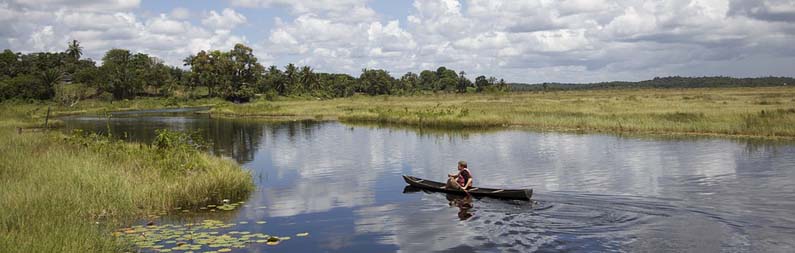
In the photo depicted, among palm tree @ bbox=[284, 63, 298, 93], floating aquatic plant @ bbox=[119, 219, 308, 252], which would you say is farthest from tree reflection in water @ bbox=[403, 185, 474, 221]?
palm tree @ bbox=[284, 63, 298, 93]

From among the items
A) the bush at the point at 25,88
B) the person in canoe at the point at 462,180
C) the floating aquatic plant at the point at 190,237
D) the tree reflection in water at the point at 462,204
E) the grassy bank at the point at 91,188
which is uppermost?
the bush at the point at 25,88

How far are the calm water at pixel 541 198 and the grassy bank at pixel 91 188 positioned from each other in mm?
1465

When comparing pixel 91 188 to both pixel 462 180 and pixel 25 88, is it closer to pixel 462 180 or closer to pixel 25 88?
pixel 462 180

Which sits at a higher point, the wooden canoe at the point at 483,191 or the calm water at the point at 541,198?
the wooden canoe at the point at 483,191

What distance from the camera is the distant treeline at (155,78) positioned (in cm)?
11700

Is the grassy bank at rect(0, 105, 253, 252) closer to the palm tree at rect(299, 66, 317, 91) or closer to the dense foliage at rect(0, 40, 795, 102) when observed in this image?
the dense foliage at rect(0, 40, 795, 102)

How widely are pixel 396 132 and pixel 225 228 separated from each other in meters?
32.9

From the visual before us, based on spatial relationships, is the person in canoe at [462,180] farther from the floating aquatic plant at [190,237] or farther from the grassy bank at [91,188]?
the grassy bank at [91,188]

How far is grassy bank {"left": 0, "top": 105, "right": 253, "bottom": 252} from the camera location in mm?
11336

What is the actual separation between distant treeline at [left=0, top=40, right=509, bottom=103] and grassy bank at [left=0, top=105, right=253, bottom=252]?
9892 centimetres

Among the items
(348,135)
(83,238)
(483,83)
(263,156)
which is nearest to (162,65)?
(483,83)

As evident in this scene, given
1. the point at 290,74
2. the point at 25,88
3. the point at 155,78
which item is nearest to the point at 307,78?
the point at 290,74

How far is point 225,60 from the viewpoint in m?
125

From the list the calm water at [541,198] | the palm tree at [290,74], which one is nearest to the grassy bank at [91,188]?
the calm water at [541,198]
